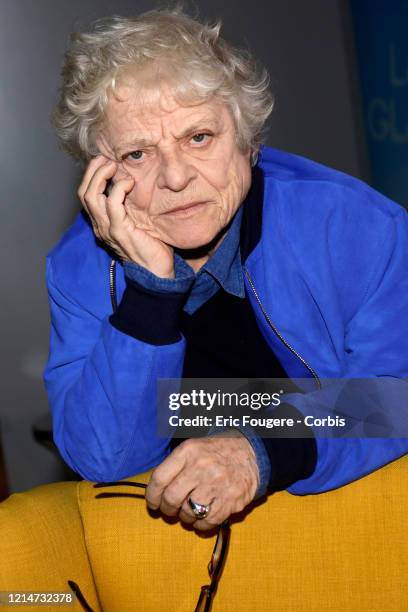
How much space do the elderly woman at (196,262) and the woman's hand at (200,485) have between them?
0.13 feet

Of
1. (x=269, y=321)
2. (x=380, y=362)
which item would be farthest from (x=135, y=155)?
(x=380, y=362)

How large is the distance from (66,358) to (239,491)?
0.43 metres

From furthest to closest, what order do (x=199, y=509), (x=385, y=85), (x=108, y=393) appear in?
(x=385, y=85)
(x=108, y=393)
(x=199, y=509)

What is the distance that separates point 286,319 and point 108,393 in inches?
12.8

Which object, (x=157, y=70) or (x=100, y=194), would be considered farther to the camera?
(x=100, y=194)

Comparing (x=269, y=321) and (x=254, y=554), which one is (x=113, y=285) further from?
(x=254, y=554)

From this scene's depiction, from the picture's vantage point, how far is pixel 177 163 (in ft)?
4.71

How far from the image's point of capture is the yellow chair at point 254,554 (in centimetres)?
126

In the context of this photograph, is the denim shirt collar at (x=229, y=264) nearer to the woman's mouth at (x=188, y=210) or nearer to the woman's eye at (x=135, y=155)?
the woman's mouth at (x=188, y=210)

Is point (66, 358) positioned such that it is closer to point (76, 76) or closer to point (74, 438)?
point (74, 438)

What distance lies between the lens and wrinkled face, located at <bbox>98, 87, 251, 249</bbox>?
1422 mm

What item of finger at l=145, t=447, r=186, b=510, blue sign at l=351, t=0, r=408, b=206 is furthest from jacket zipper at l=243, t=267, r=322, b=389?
blue sign at l=351, t=0, r=408, b=206

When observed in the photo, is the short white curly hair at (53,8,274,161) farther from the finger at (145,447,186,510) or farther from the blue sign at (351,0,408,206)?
the blue sign at (351,0,408,206)

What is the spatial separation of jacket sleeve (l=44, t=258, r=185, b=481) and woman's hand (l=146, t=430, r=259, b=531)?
17cm
